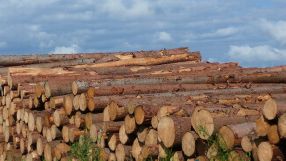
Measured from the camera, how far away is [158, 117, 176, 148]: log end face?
655 cm

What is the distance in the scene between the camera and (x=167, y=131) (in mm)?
6625

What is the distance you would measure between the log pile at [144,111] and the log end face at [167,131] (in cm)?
1

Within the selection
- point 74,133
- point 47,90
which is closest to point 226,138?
point 74,133

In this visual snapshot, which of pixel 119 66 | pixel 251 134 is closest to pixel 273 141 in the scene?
pixel 251 134

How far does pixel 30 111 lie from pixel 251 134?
21.7ft

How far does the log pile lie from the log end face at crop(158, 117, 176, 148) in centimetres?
1

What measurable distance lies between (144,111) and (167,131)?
0.75m

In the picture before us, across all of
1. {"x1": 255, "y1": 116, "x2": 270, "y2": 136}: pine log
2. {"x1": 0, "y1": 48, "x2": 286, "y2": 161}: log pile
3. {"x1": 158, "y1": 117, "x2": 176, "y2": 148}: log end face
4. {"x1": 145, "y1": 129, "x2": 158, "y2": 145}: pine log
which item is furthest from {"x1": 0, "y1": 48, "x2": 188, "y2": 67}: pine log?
{"x1": 255, "y1": 116, "x2": 270, "y2": 136}: pine log

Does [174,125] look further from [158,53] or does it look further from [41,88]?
[158,53]

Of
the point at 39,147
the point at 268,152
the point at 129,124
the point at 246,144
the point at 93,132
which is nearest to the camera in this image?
the point at 268,152

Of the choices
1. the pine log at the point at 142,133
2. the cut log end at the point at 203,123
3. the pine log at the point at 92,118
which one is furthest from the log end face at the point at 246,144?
the pine log at the point at 92,118

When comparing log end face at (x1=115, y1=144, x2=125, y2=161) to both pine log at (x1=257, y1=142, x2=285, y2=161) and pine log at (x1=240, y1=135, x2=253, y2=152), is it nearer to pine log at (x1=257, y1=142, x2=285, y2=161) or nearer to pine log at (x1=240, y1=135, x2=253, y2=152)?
pine log at (x1=240, y1=135, x2=253, y2=152)

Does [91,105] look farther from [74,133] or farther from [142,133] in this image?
[142,133]

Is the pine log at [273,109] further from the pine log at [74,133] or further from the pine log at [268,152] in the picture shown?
the pine log at [74,133]
